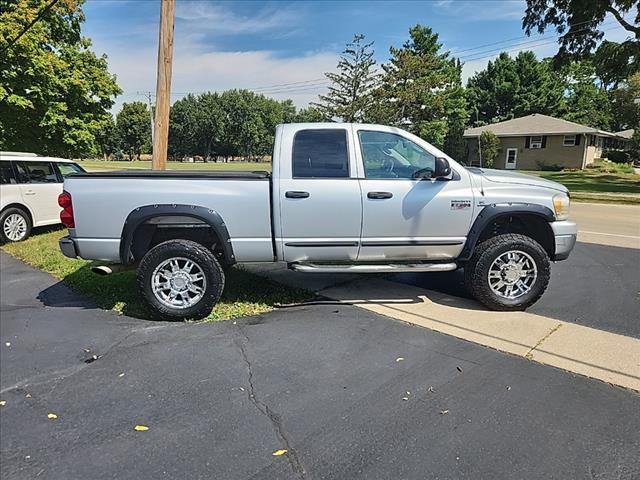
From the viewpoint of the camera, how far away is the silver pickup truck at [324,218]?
458 centimetres

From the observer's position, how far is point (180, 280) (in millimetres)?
A: 4707

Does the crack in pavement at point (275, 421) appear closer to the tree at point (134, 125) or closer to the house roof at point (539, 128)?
the house roof at point (539, 128)

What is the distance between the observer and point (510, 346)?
4.02 m

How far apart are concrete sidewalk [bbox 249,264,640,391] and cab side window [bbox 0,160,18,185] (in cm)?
648

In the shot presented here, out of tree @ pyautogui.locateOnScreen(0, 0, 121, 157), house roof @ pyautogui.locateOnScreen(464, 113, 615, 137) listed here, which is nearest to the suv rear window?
tree @ pyautogui.locateOnScreen(0, 0, 121, 157)

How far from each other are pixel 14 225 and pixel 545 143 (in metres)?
40.1

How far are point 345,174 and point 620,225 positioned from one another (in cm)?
980

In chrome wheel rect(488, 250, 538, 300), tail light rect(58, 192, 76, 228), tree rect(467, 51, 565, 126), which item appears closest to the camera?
tail light rect(58, 192, 76, 228)

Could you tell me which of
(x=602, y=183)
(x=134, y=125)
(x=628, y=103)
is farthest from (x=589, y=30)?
(x=134, y=125)

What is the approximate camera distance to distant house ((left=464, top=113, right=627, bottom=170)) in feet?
123

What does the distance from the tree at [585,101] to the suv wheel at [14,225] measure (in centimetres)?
5684

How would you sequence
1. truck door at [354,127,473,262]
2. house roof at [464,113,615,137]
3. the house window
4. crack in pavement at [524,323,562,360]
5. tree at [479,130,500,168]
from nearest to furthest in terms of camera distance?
crack in pavement at [524,323,562,360] → truck door at [354,127,473,262] → house roof at [464,113,615,137] → tree at [479,130,500,168] → the house window

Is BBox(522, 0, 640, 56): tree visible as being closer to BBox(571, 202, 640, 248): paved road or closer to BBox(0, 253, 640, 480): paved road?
BBox(571, 202, 640, 248): paved road

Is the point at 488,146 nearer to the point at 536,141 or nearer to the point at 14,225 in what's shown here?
the point at 536,141
